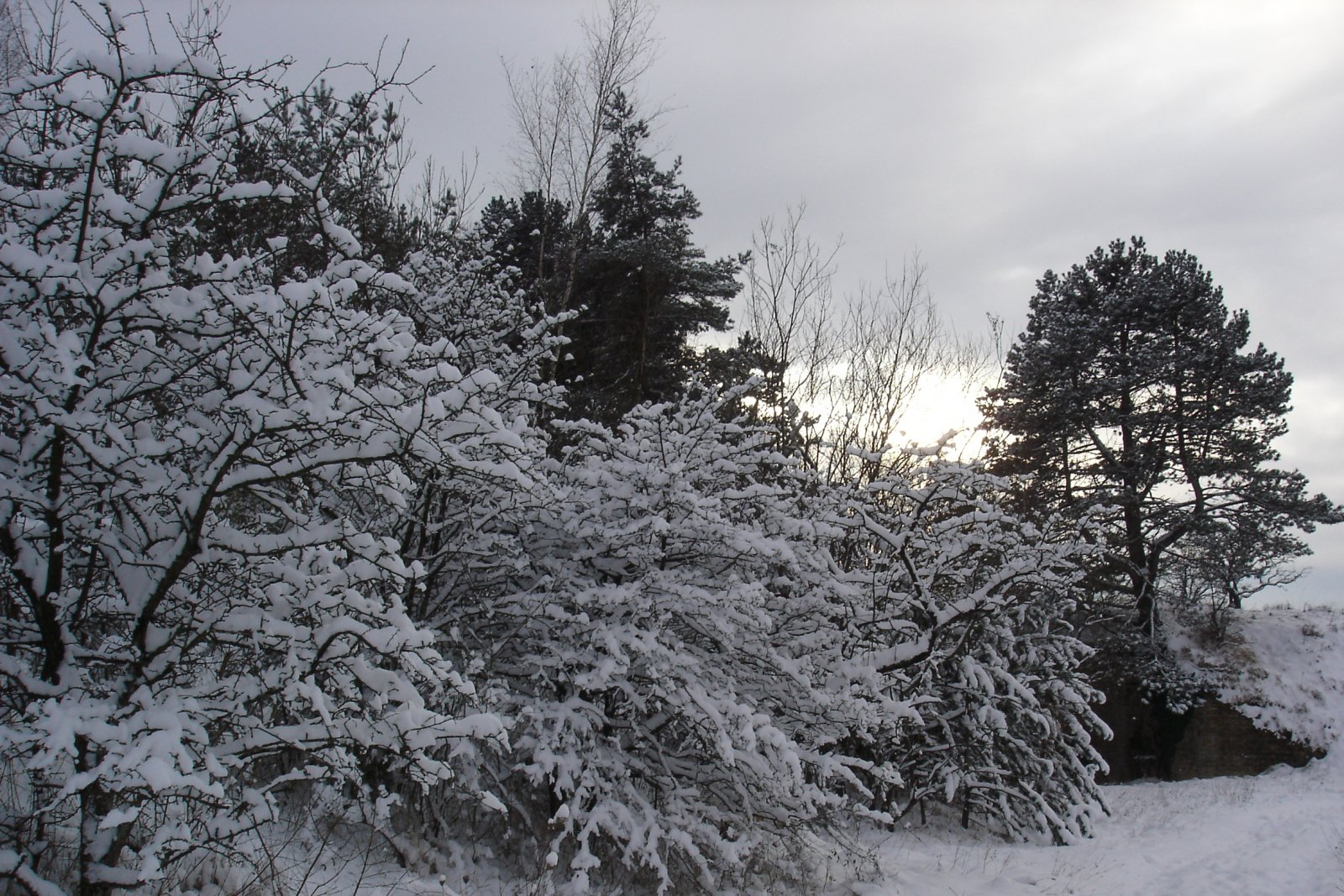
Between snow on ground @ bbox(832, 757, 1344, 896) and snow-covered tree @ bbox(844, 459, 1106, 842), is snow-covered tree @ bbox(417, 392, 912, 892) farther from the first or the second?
snow-covered tree @ bbox(844, 459, 1106, 842)

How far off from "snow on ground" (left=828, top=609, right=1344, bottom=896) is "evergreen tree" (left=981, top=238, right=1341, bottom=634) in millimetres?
3169

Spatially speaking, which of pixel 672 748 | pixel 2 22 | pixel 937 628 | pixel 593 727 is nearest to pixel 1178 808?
pixel 937 628

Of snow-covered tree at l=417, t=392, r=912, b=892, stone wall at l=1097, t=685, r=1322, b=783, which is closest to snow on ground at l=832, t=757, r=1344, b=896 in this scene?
snow-covered tree at l=417, t=392, r=912, b=892

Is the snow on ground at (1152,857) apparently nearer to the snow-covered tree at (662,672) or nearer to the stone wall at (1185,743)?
the snow-covered tree at (662,672)

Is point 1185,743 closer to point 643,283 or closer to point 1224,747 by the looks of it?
point 1224,747

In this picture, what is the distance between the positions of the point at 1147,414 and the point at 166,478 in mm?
18706

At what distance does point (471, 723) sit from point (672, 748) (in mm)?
3115

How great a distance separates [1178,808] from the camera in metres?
11.3

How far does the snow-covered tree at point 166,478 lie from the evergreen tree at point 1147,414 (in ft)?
51.6

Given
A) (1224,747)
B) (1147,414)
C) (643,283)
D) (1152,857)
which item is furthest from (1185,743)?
(643,283)

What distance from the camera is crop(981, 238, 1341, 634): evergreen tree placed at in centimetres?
1634

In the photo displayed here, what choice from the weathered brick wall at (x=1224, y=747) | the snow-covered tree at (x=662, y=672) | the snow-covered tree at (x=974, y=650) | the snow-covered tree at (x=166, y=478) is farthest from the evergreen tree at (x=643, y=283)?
the weathered brick wall at (x=1224, y=747)

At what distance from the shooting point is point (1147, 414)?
17.0 m

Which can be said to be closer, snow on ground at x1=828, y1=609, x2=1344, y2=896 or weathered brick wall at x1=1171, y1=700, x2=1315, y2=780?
snow on ground at x1=828, y1=609, x2=1344, y2=896
